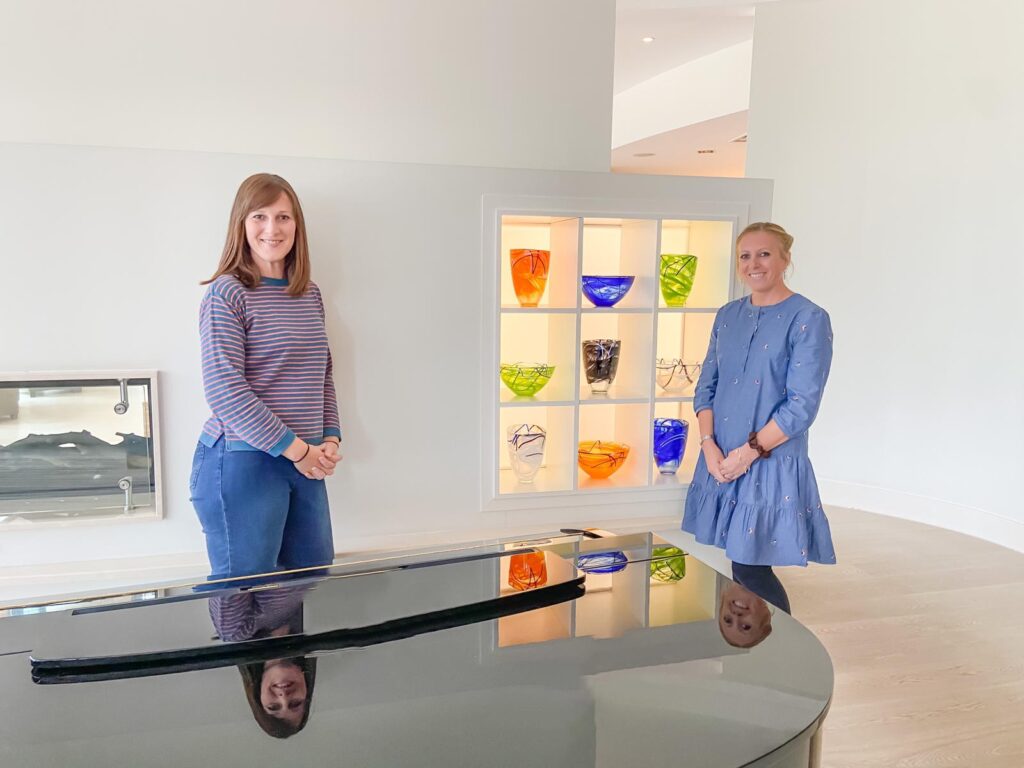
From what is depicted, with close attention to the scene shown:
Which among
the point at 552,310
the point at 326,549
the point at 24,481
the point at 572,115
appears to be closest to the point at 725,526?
the point at 552,310

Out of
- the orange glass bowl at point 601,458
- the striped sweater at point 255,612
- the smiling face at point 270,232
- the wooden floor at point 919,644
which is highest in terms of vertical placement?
the smiling face at point 270,232

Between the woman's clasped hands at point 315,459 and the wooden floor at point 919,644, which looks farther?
the woman's clasped hands at point 315,459

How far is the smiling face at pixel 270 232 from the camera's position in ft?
6.87

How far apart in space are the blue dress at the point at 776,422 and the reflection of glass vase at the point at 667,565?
1.11m

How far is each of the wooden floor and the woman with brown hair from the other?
1494mm

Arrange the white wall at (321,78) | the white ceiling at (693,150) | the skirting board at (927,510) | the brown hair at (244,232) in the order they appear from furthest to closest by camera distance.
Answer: the white ceiling at (693,150) → the skirting board at (927,510) → the white wall at (321,78) → the brown hair at (244,232)

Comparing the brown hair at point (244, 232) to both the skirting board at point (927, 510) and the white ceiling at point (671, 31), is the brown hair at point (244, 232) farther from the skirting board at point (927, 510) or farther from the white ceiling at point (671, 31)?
the skirting board at point (927, 510)

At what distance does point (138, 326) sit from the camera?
8.29 feet

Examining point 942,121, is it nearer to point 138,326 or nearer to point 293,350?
point 293,350

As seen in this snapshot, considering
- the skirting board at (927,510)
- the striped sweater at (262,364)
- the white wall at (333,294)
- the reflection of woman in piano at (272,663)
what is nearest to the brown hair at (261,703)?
the reflection of woman in piano at (272,663)

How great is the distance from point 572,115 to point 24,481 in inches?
90.0

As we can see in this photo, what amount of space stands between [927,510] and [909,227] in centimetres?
139

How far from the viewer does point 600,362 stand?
9.52ft

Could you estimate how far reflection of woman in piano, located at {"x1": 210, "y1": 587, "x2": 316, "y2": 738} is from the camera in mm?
728
